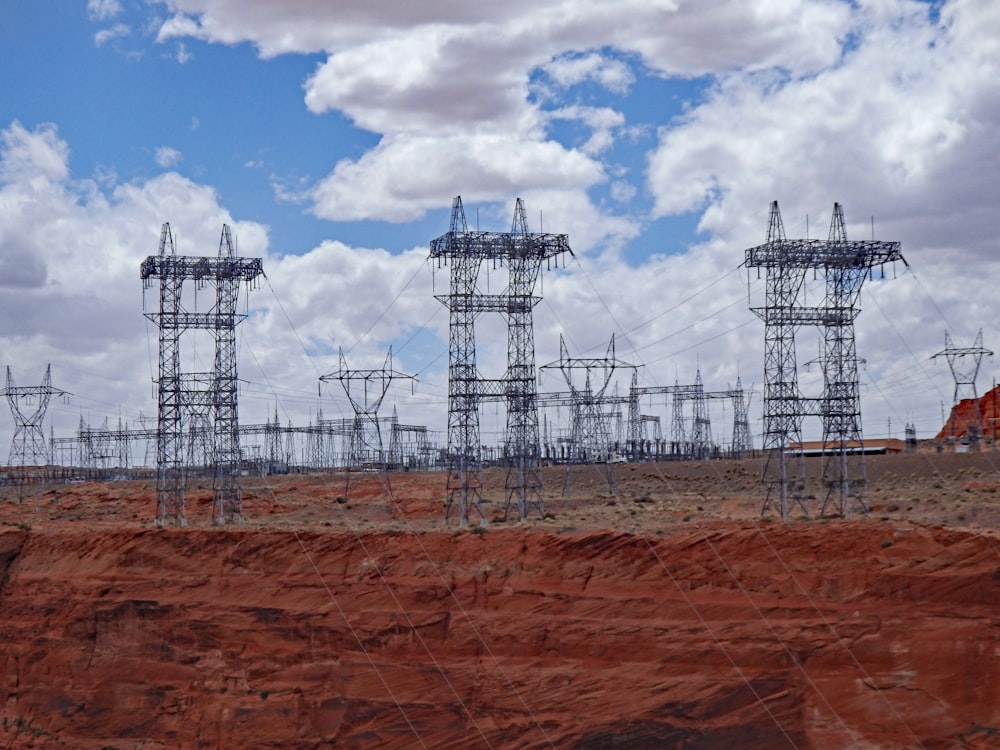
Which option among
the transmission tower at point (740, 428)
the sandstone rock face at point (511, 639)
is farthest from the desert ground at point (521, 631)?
the transmission tower at point (740, 428)

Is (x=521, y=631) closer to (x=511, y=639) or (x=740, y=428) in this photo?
(x=511, y=639)

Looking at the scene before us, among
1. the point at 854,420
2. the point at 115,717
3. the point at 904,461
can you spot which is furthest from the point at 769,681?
the point at 904,461

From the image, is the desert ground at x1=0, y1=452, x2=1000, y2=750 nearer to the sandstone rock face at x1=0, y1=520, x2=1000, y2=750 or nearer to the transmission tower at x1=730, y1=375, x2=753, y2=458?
the sandstone rock face at x1=0, y1=520, x2=1000, y2=750

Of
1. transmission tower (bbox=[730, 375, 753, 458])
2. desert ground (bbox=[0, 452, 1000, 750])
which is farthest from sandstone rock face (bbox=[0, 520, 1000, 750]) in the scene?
transmission tower (bbox=[730, 375, 753, 458])

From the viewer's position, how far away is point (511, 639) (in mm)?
34312

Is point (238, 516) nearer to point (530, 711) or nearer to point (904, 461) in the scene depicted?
point (530, 711)

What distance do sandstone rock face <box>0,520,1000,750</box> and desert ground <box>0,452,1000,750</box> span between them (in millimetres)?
66

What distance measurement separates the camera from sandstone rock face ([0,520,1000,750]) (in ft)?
96.7

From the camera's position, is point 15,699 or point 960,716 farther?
point 15,699

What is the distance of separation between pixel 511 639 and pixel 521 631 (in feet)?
1.27

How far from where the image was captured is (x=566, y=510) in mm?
51125

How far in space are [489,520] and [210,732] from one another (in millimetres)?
14112

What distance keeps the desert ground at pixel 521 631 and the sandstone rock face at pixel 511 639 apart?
0.22ft

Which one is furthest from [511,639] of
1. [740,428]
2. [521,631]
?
[740,428]
